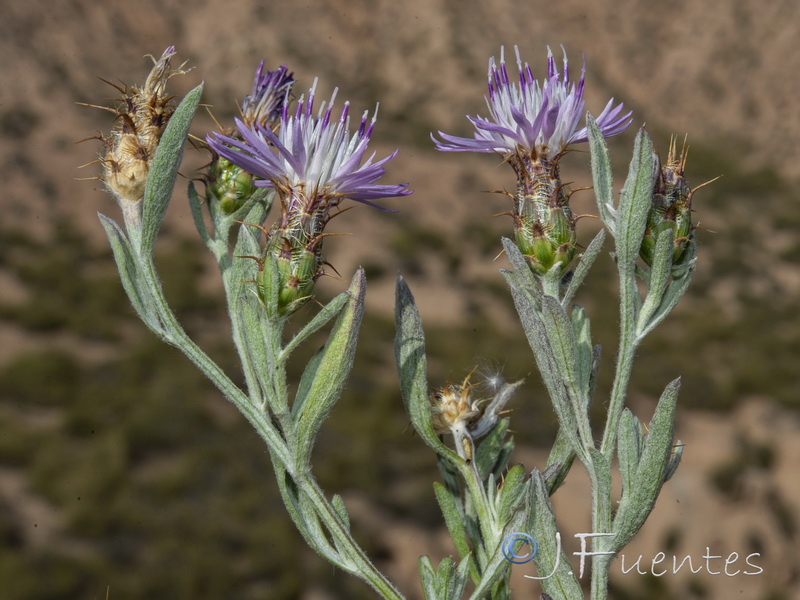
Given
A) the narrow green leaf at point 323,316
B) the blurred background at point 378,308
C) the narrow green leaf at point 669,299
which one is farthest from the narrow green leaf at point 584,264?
the blurred background at point 378,308

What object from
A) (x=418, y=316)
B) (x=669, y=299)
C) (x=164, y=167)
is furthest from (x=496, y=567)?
(x=164, y=167)

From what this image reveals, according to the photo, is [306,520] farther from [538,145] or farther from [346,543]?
[538,145]

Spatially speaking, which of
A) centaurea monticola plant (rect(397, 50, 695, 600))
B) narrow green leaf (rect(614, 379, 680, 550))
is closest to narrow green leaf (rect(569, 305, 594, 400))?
centaurea monticola plant (rect(397, 50, 695, 600))

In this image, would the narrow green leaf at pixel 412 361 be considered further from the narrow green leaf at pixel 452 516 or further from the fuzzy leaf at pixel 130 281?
the fuzzy leaf at pixel 130 281

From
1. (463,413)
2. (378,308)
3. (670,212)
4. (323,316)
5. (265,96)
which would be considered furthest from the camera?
(378,308)

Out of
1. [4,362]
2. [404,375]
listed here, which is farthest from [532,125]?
[4,362]

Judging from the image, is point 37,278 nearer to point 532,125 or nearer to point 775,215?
point 532,125

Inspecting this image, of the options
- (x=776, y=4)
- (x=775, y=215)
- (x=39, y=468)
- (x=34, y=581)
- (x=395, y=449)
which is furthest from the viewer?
(x=776, y=4)

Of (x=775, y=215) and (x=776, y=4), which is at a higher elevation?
(x=776, y=4)
